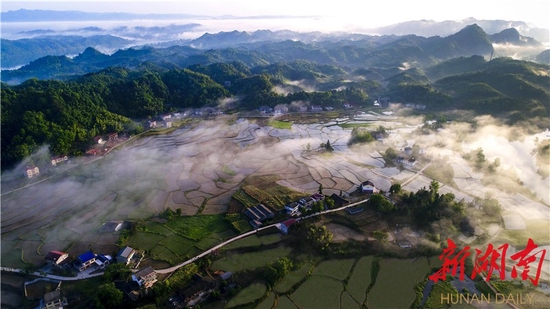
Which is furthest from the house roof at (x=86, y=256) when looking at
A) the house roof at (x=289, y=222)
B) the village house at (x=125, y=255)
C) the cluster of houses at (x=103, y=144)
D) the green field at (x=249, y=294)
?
the cluster of houses at (x=103, y=144)

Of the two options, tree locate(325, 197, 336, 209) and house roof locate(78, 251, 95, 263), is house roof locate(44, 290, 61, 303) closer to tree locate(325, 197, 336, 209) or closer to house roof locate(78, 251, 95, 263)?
house roof locate(78, 251, 95, 263)

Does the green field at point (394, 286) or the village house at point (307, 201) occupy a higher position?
the village house at point (307, 201)

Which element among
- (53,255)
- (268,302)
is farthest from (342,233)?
(53,255)

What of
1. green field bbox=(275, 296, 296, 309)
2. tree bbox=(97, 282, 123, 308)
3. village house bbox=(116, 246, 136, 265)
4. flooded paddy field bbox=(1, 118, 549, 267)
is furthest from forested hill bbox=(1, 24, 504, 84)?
tree bbox=(97, 282, 123, 308)

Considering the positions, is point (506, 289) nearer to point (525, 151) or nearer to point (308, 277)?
point (308, 277)

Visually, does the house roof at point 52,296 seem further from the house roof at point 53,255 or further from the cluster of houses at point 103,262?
the house roof at point 53,255
